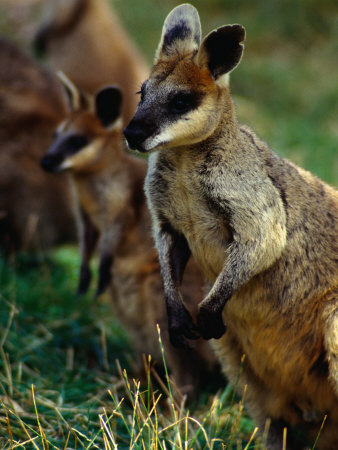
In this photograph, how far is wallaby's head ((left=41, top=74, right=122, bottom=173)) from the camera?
449 cm

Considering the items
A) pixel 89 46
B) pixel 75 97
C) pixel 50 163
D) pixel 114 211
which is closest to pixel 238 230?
pixel 114 211

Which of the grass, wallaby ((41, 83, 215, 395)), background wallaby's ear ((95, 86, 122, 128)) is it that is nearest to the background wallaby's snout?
wallaby ((41, 83, 215, 395))

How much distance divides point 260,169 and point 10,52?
380cm

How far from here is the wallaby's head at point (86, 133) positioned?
4492mm

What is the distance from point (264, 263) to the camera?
9.73ft

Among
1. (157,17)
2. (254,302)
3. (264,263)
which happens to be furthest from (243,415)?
(157,17)

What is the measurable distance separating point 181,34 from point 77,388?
6.98 feet

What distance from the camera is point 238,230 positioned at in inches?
114

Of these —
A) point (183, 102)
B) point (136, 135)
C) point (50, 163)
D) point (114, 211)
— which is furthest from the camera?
point (114, 211)

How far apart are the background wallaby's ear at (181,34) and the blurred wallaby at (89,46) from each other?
385 cm

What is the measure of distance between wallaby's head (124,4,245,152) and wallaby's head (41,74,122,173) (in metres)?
1.65

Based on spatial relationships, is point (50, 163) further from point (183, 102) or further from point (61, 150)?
point (183, 102)

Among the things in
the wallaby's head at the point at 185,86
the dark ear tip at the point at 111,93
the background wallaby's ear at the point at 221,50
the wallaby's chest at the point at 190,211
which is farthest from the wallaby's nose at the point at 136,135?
the dark ear tip at the point at 111,93

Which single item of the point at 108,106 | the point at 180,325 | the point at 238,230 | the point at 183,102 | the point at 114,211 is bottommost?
the point at 180,325
